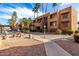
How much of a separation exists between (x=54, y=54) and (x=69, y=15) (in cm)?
1623

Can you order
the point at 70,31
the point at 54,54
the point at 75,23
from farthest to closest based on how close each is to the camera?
the point at 75,23 < the point at 70,31 < the point at 54,54

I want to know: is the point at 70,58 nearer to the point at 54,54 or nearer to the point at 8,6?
the point at 54,54

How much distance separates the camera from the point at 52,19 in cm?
2775

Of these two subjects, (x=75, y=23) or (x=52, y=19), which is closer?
(x=75, y=23)

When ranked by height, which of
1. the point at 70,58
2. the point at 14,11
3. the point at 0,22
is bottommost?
the point at 70,58

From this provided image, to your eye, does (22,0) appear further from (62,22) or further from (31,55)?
(62,22)

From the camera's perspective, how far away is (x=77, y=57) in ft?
23.8

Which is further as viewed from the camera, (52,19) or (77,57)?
(52,19)

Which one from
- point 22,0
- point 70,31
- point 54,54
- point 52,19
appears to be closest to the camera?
point 54,54

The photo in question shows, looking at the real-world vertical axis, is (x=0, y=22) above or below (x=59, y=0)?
below

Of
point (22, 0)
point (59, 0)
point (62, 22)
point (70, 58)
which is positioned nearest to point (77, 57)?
point (70, 58)

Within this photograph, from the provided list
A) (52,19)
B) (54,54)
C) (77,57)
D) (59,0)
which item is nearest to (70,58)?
(77,57)

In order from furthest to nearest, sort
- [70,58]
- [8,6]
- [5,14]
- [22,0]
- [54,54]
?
[5,14], [8,6], [22,0], [54,54], [70,58]

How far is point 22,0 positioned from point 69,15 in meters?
15.8
